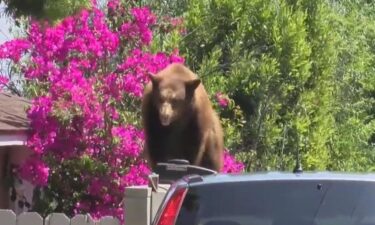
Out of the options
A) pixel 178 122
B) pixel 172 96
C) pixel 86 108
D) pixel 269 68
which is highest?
pixel 269 68

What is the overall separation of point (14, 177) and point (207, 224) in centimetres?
996

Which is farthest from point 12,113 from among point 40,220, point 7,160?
point 40,220

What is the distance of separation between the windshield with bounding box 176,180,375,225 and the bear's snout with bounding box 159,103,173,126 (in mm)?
4828

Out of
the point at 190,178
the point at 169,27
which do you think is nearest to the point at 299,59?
the point at 169,27

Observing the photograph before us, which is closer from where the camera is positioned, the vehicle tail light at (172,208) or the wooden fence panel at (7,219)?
the vehicle tail light at (172,208)

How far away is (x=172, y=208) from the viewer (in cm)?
629

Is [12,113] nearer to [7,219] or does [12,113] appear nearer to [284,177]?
[7,219]

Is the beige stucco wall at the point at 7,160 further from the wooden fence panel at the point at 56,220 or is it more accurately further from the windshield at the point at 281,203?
the windshield at the point at 281,203

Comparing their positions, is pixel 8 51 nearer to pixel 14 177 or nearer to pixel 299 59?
pixel 14 177

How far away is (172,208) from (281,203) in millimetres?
639

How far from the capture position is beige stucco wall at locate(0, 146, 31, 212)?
15.6m

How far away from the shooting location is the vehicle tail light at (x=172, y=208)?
245 inches

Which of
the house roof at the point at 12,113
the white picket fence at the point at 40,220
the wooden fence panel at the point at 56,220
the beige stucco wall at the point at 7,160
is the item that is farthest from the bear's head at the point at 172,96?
the beige stucco wall at the point at 7,160

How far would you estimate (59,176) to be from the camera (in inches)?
548
